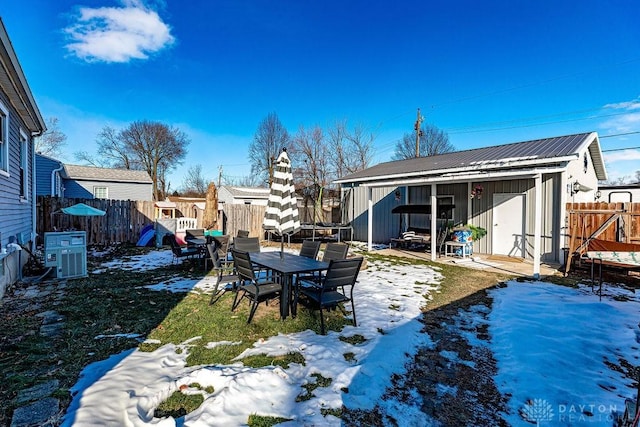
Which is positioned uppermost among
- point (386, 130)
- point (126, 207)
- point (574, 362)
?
point (386, 130)

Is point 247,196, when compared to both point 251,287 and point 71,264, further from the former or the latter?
point 251,287

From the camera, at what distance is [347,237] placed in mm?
15281

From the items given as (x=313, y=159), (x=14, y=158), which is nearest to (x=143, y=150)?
(x=313, y=159)

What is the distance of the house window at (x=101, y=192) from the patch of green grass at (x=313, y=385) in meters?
22.1

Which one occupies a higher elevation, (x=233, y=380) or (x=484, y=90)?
(x=484, y=90)

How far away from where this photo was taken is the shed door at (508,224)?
9.64 metres

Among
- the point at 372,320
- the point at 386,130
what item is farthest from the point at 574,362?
the point at 386,130

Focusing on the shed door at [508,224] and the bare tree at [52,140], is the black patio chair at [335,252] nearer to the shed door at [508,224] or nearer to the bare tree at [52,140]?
the shed door at [508,224]

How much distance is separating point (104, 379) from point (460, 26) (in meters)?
13.6

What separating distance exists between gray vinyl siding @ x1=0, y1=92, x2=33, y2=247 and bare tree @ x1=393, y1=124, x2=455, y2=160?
26681 mm

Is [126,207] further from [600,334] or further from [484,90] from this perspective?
[484,90]

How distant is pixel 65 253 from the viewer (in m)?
6.33

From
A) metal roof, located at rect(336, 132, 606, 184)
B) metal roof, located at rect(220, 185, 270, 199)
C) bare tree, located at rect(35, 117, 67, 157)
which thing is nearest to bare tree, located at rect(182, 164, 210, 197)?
bare tree, located at rect(35, 117, 67, 157)

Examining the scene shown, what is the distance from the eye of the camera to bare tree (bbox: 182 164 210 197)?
40.4 m
